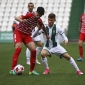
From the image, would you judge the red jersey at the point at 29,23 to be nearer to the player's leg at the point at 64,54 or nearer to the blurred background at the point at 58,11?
the player's leg at the point at 64,54

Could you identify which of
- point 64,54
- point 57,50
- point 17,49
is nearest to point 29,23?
point 17,49

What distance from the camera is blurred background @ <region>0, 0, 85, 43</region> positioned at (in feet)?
89.1

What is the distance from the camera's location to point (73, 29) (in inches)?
1060

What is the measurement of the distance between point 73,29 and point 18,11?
19.4ft

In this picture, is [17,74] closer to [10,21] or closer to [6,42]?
[6,42]

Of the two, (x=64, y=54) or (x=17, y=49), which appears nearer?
(x=17, y=49)

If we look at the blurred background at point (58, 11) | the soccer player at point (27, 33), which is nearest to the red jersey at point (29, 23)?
the soccer player at point (27, 33)

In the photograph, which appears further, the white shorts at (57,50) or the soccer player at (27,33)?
the white shorts at (57,50)

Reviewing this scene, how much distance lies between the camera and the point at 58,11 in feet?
96.7

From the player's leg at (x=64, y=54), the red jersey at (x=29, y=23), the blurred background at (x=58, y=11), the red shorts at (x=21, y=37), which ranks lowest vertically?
the blurred background at (x=58, y=11)

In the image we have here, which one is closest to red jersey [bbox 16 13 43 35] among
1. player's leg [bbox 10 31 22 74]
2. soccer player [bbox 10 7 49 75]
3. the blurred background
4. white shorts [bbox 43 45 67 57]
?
soccer player [bbox 10 7 49 75]

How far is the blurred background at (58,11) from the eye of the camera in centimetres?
2717

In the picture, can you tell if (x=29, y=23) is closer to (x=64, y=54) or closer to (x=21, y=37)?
(x=21, y=37)

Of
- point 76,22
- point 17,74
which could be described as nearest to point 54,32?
point 17,74
